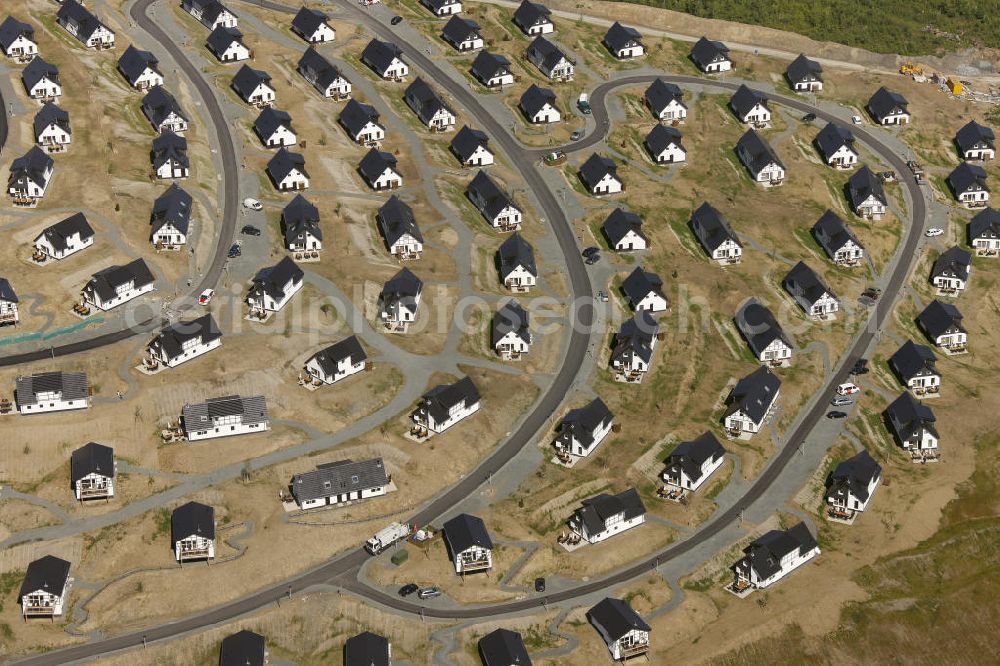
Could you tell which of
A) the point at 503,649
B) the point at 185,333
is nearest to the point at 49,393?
the point at 185,333

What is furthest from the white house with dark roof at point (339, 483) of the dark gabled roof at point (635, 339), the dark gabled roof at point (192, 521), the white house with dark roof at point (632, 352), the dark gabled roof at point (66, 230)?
the dark gabled roof at point (66, 230)

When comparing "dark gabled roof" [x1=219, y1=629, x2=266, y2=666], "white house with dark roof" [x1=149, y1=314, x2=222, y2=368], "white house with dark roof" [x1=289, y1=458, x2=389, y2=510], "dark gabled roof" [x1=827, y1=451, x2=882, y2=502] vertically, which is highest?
"white house with dark roof" [x1=149, y1=314, x2=222, y2=368]

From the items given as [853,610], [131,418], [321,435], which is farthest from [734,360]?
[131,418]

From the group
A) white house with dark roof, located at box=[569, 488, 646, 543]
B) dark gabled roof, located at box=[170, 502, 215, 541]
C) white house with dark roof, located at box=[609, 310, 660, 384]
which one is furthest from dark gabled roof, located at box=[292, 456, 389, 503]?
white house with dark roof, located at box=[609, 310, 660, 384]

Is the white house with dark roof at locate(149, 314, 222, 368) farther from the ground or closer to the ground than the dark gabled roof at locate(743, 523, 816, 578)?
farther from the ground

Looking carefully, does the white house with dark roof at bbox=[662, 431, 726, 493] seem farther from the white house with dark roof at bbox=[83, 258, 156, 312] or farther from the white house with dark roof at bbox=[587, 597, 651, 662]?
the white house with dark roof at bbox=[83, 258, 156, 312]

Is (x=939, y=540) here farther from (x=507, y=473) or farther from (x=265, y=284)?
(x=265, y=284)

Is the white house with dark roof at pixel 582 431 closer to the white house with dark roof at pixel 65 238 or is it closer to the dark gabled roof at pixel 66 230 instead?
the white house with dark roof at pixel 65 238
